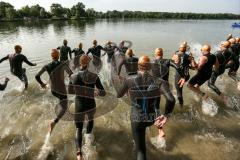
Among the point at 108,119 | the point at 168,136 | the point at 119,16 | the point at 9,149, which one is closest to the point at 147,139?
the point at 168,136

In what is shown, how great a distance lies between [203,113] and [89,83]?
16.1ft

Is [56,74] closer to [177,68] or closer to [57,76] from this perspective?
[57,76]

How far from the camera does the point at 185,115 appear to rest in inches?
323

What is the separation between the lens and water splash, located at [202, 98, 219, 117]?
8.43 meters

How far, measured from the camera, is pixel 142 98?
450cm

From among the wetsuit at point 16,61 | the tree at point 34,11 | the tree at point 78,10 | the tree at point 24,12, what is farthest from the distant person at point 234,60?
the tree at point 78,10

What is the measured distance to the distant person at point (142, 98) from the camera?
14.5 feet

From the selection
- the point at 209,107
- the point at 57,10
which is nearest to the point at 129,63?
the point at 209,107

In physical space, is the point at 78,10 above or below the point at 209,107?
above

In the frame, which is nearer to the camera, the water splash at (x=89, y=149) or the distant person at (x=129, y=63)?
the water splash at (x=89, y=149)

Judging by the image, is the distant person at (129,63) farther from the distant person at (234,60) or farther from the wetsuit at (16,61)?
the distant person at (234,60)

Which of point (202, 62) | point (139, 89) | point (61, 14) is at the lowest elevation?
point (61, 14)

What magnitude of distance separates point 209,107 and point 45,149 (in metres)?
5.77

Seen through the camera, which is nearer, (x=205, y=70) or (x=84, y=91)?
(x=84, y=91)
